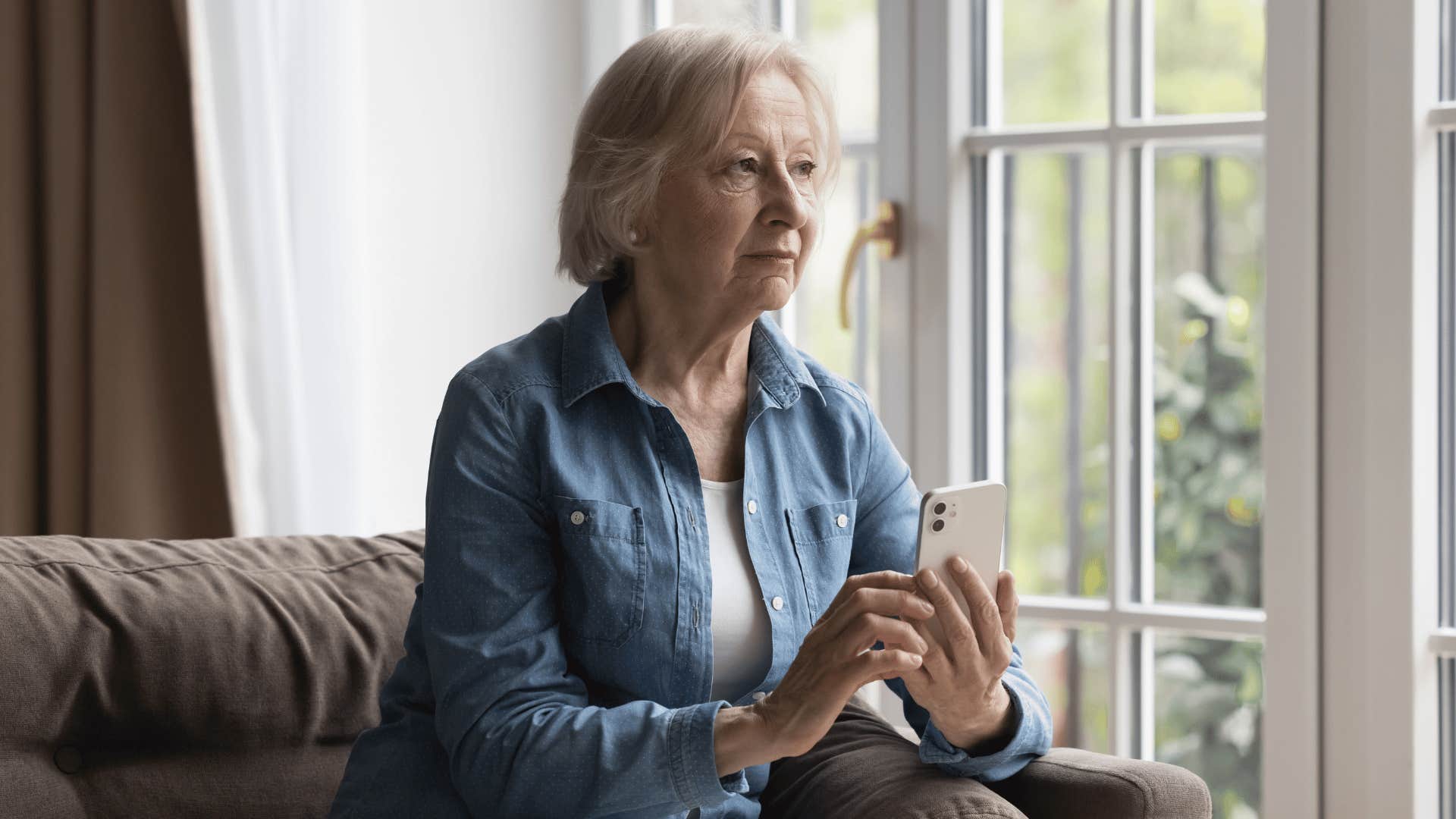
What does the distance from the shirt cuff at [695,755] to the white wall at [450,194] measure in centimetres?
136

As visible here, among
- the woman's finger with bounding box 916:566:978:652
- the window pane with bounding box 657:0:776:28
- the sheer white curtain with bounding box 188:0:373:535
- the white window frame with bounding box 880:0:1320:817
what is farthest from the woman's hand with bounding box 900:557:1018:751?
the window pane with bounding box 657:0:776:28

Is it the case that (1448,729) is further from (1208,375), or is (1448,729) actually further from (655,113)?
(655,113)

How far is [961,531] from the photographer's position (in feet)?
4.16

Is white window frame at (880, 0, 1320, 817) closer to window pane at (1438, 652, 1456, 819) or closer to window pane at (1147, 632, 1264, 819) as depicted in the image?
window pane at (1147, 632, 1264, 819)

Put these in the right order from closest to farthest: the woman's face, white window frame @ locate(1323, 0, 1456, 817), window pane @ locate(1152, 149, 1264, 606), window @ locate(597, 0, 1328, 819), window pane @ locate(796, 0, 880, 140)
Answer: the woman's face → white window frame @ locate(1323, 0, 1456, 817) → window @ locate(597, 0, 1328, 819) → window pane @ locate(1152, 149, 1264, 606) → window pane @ locate(796, 0, 880, 140)

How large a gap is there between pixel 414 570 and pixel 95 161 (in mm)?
1014

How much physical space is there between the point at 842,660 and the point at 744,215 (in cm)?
47

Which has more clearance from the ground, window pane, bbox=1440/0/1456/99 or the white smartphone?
window pane, bbox=1440/0/1456/99

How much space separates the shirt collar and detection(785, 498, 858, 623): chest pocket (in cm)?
12

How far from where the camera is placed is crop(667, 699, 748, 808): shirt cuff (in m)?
1.23

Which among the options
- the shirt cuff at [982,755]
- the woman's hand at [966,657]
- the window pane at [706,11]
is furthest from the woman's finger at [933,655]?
the window pane at [706,11]

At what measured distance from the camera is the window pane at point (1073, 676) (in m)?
2.37

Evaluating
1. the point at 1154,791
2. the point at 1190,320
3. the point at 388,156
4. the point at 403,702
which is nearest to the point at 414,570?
the point at 403,702

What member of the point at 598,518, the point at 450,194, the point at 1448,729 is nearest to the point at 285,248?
the point at 450,194
